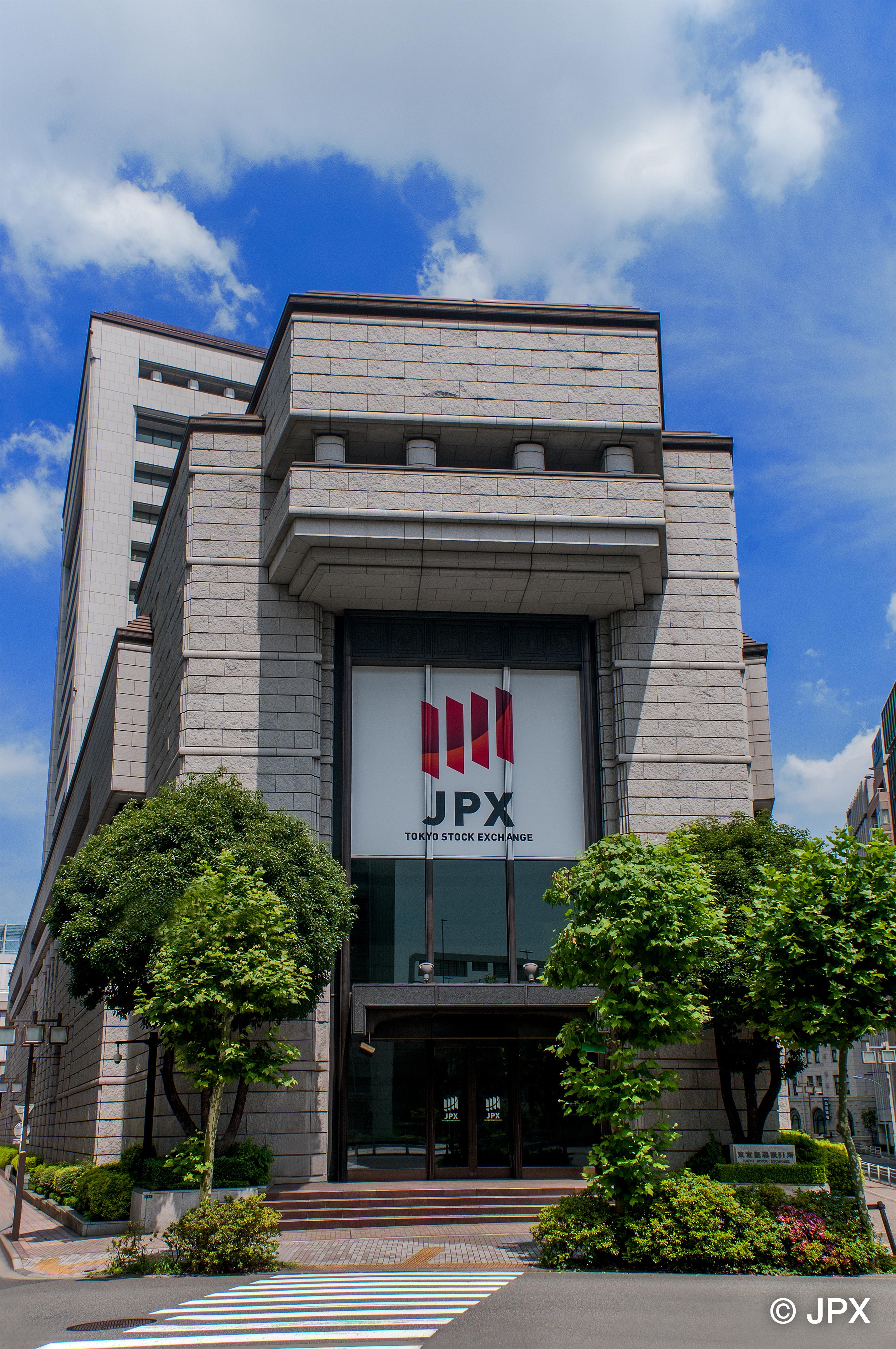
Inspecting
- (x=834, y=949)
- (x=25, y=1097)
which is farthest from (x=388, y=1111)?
(x=834, y=949)

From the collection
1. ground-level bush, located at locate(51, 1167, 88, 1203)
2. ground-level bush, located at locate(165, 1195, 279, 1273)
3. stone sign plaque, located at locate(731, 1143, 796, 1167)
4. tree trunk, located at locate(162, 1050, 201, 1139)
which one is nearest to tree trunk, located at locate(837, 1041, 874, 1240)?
stone sign plaque, located at locate(731, 1143, 796, 1167)

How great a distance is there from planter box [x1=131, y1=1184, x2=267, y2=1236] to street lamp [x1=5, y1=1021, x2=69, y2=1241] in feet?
9.07

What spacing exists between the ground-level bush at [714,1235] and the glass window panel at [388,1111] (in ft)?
23.5

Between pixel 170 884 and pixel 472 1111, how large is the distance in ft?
25.8

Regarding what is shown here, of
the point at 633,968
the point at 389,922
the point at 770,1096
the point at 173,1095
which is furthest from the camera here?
the point at 389,922

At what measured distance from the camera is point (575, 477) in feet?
78.8

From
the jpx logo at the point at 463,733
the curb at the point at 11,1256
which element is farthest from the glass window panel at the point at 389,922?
the curb at the point at 11,1256

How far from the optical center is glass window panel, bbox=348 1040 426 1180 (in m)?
22.0

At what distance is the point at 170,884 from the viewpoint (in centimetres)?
1984

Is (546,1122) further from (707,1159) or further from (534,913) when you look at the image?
(534,913)

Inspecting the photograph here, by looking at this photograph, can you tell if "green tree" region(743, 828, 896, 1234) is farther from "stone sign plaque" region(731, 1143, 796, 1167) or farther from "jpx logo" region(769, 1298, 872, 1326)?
"stone sign plaque" region(731, 1143, 796, 1167)

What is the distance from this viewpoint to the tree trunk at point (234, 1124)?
64.5 feet

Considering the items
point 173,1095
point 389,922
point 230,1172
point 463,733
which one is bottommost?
point 230,1172

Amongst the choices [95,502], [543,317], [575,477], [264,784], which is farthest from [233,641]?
[95,502]
